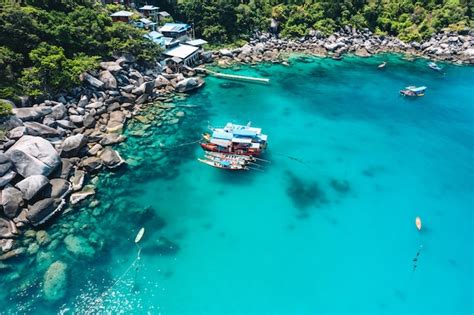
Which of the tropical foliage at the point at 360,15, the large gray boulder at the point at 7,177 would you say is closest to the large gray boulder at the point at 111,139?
the large gray boulder at the point at 7,177

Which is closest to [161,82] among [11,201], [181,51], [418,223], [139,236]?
[181,51]

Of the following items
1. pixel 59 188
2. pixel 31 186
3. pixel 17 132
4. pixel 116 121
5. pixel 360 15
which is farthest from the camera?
pixel 360 15

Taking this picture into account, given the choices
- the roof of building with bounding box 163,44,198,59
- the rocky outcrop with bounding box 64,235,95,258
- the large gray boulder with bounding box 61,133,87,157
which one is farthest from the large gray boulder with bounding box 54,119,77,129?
the roof of building with bounding box 163,44,198,59

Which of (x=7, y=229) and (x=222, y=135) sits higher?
(x=222, y=135)

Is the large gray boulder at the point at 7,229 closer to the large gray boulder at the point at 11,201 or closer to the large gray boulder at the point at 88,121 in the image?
the large gray boulder at the point at 11,201

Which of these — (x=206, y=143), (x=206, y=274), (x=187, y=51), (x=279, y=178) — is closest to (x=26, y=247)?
(x=206, y=274)

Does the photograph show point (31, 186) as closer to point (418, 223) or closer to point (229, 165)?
point (229, 165)

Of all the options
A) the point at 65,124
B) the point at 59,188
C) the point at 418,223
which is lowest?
the point at 418,223
